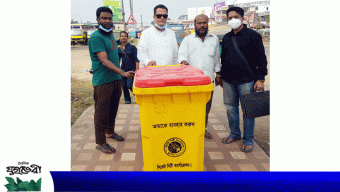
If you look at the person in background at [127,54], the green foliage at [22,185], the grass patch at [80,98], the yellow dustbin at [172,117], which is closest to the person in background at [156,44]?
the yellow dustbin at [172,117]

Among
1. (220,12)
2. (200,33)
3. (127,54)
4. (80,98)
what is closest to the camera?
(200,33)

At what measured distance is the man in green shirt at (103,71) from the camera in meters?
2.66

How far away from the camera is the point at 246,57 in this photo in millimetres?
2818

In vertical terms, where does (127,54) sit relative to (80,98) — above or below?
above

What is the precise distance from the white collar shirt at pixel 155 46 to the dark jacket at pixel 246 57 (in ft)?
2.40

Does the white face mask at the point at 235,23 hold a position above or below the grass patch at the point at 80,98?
above

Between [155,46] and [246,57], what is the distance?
1115mm

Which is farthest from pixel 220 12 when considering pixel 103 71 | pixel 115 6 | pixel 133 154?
pixel 133 154

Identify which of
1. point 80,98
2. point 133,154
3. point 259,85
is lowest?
point 133,154

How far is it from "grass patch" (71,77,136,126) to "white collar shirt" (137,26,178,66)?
6.53 feet

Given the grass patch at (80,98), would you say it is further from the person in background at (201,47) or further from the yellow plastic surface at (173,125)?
the yellow plastic surface at (173,125)

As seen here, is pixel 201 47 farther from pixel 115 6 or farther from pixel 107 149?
pixel 107 149
